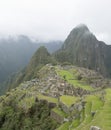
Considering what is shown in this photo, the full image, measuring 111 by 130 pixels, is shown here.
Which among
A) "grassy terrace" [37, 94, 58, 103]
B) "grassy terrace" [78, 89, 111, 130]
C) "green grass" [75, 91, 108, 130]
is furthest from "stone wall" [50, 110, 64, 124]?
"grassy terrace" [78, 89, 111, 130]

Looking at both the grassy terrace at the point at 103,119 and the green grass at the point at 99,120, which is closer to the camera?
the grassy terrace at the point at 103,119

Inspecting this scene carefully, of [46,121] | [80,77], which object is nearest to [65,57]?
[80,77]

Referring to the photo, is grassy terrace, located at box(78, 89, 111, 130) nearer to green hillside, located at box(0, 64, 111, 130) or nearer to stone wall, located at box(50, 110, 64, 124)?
green hillside, located at box(0, 64, 111, 130)

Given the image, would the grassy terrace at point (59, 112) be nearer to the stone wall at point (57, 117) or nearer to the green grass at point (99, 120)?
the stone wall at point (57, 117)

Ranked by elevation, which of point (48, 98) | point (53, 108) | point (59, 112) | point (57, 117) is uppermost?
point (48, 98)

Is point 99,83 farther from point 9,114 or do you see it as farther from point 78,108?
point 78,108

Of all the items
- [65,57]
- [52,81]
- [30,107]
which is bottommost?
[30,107]

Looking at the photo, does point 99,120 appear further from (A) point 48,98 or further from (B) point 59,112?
(A) point 48,98

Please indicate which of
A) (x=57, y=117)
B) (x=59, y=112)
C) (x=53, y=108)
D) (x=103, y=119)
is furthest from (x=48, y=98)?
(x=103, y=119)

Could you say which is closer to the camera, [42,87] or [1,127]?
[1,127]

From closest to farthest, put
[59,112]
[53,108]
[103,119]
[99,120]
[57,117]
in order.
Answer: [99,120], [103,119], [57,117], [59,112], [53,108]

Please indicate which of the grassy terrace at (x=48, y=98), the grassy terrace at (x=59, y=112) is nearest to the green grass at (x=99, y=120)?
the grassy terrace at (x=59, y=112)
